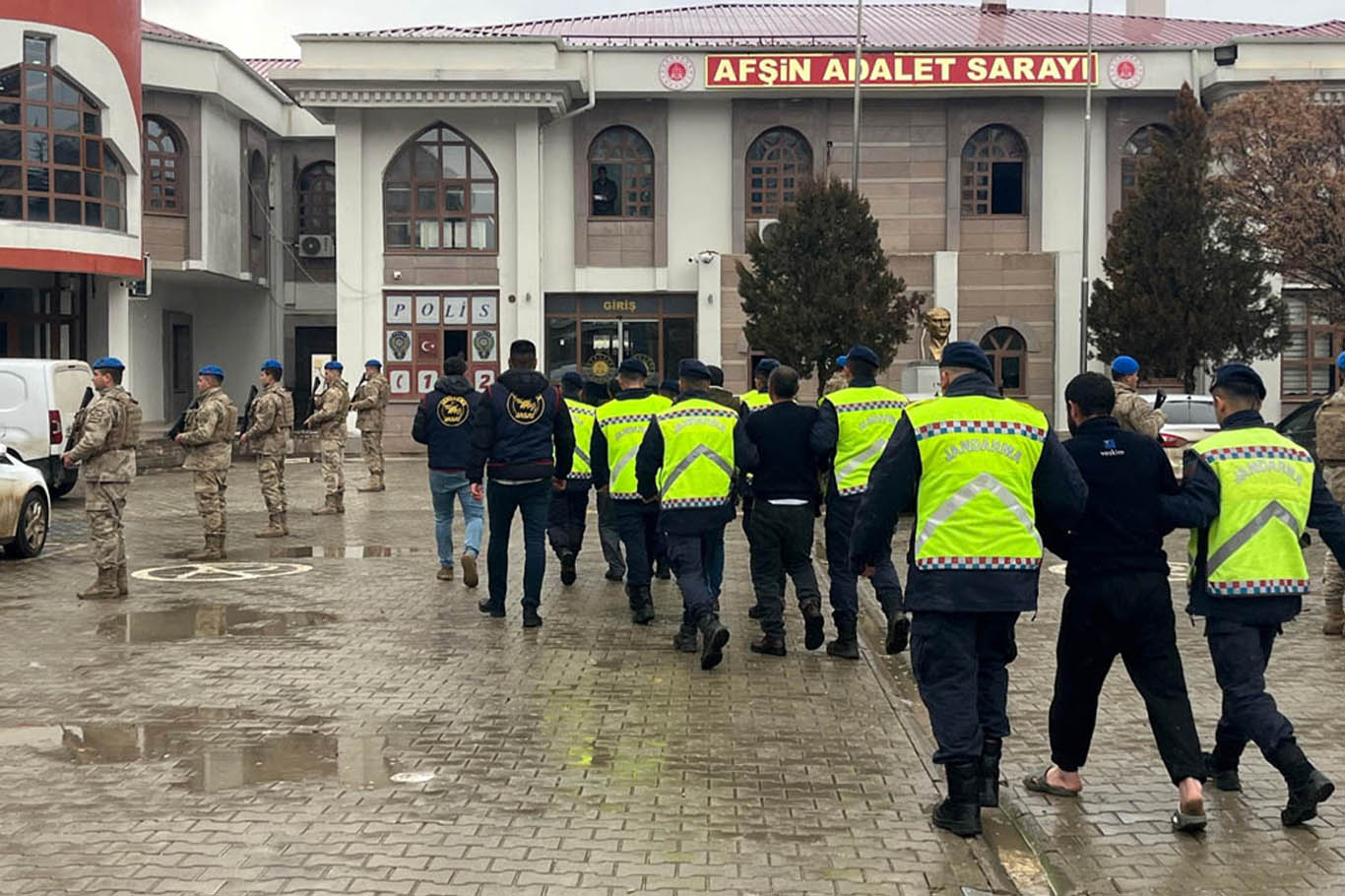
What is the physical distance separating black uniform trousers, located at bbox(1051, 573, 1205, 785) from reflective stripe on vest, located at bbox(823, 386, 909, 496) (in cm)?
349

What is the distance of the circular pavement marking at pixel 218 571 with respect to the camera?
12.9 metres

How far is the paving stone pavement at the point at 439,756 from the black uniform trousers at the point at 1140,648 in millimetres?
541

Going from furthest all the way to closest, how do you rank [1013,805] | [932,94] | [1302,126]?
[932,94] → [1302,126] → [1013,805]

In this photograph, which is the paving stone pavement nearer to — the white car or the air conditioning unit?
the white car

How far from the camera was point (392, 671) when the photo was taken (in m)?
8.73

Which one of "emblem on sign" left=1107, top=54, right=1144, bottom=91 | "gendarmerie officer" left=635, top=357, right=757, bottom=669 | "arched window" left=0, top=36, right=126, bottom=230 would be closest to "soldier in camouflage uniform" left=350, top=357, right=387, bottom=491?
"arched window" left=0, top=36, right=126, bottom=230

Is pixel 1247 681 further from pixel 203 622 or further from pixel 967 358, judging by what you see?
pixel 203 622

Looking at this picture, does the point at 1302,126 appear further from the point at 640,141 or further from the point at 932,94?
the point at 640,141

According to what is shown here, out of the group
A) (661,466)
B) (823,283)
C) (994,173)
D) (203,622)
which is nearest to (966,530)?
(661,466)

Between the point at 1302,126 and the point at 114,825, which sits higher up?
the point at 1302,126

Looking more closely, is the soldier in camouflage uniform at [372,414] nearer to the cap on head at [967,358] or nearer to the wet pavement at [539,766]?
the wet pavement at [539,766]

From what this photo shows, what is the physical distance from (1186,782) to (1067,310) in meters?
29.2

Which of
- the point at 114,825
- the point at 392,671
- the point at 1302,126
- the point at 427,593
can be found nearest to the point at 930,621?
the point at 114,825

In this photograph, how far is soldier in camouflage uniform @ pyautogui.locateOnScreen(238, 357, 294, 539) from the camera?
1636 centimetres
